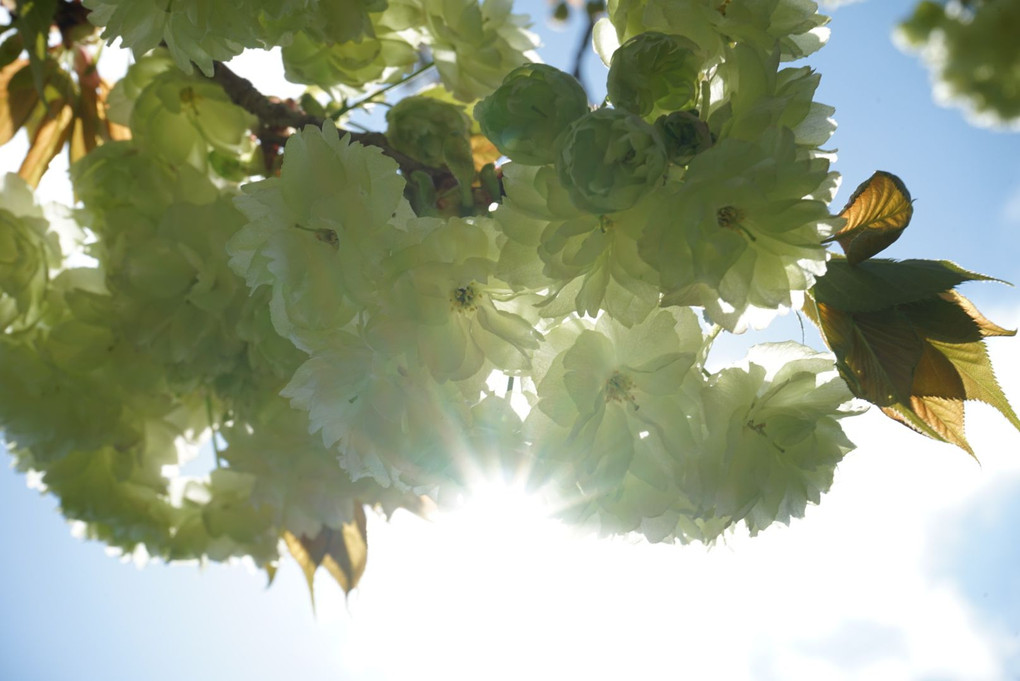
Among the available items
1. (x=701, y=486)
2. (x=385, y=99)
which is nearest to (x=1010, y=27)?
(x=385, y=99)

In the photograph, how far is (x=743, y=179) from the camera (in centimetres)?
41

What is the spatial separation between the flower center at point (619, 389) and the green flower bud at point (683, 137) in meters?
0.15

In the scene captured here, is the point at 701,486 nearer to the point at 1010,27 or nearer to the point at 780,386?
the point at 780,386

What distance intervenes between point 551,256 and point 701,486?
20 cm

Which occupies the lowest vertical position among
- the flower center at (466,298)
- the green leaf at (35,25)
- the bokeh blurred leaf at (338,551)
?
the bokeh blurred leaf at (338,551)

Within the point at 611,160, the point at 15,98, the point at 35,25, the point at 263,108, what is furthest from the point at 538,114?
the point at 15,98

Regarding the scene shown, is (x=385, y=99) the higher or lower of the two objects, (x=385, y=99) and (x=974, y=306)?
the higher

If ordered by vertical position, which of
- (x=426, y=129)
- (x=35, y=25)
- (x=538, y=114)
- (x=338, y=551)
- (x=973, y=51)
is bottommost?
(x=338, y=551)

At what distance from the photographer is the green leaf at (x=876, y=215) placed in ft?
1.59

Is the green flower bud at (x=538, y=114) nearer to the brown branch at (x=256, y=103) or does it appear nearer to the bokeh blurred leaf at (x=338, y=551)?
the brown branch at (x=256, y=103)

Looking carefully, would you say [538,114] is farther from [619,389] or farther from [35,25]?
[35,25]

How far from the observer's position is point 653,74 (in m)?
0.45

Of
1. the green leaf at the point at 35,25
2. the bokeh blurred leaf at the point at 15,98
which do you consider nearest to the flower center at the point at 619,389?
the green leaf at the point at 35,25

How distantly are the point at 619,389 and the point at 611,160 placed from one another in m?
0.17
